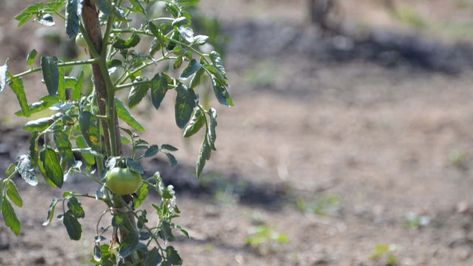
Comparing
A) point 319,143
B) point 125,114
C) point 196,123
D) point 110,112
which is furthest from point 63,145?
point 319,143

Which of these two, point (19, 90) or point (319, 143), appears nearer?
point (19, 90)

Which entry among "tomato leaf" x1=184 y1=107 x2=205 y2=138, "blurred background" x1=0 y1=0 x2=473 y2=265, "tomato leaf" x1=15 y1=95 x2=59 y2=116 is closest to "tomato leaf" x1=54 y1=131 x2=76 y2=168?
"tomato leaf" x1=15 y1=95 x2=59 y2=116

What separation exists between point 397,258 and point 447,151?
2154 mm

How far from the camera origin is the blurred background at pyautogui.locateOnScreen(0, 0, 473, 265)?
166 inches

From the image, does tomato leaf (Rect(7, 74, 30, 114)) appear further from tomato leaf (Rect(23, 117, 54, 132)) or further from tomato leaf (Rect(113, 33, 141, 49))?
tomato leaf (Rect(113, 33, 141, 49))

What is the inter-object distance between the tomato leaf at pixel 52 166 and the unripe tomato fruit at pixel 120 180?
13 centimetres

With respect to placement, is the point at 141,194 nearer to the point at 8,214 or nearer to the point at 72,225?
the point at 72,225

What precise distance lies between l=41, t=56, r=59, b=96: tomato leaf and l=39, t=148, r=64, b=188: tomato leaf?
192 millimetres

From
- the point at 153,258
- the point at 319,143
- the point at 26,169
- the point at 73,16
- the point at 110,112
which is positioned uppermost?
the point at 73,16

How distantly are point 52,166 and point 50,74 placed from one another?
0.88 feet

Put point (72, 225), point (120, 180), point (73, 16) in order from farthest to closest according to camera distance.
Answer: point (72, 225)
point (120, 180)
point (73, 16)

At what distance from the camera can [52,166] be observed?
228 centimetres

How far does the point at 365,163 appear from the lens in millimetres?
5922

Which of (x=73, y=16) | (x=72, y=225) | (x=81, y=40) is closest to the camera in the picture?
(x=73, y=16)
